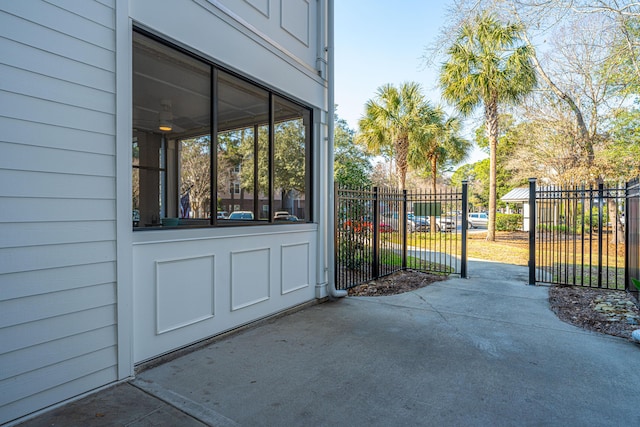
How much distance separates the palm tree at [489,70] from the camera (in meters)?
12.3

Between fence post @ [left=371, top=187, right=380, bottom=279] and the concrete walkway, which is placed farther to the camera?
fence post @ [left=371, top=187, right=380, bottom=279]

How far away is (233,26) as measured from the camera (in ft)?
12.3

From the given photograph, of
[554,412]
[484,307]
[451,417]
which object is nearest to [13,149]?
[451,417]

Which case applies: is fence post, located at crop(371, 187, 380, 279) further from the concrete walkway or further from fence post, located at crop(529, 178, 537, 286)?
fence post, located at crop(529, 178, 537, 286)

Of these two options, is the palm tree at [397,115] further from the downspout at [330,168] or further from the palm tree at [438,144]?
the downspout at [330,168]

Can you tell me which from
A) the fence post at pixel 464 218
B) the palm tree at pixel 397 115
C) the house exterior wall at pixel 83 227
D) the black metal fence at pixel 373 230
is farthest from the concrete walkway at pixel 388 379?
the palm tree at pixel 397 115

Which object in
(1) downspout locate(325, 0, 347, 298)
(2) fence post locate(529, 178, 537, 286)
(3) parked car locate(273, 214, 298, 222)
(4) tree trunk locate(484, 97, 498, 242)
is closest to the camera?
(3) parked car locate(273, 214, 298, 222)

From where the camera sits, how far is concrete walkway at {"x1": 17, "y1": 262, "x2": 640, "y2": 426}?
90.4 inches

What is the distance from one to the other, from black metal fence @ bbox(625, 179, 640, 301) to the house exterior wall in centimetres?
558

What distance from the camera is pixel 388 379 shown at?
282cm

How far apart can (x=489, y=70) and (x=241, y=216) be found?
40.5ft

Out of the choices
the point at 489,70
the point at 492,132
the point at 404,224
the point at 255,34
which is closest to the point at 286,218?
the point at 255,34

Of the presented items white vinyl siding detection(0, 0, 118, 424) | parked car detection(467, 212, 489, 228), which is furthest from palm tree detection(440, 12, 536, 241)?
parked car detection(467, 212, 489, 228)

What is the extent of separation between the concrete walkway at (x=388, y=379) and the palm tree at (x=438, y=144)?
→ 39.5 ft
